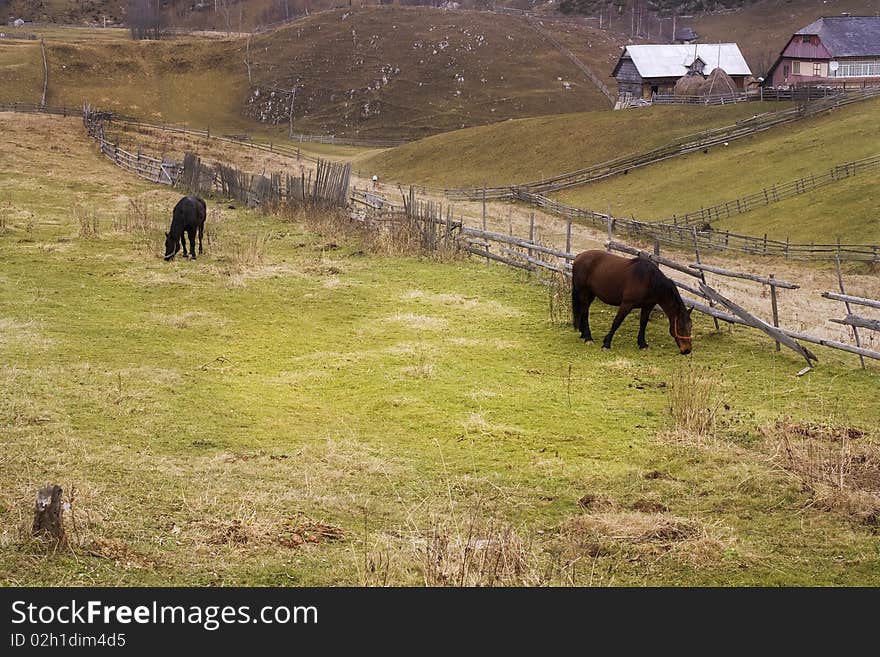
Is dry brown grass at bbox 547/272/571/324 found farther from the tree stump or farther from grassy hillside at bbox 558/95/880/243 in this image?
grassy hillside at bbox 558/95/880/243

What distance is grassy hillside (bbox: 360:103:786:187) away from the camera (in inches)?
2232

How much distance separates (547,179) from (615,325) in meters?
40.2

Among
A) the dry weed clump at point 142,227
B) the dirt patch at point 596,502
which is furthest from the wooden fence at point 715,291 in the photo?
the dirt patch at point 596,502

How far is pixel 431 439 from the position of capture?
11.0 m

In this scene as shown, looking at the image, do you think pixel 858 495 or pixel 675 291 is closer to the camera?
pixel 858 495

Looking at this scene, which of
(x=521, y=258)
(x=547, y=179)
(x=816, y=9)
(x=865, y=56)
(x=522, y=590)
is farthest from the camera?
(x=816, y=9)

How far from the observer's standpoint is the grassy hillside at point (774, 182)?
3634cm

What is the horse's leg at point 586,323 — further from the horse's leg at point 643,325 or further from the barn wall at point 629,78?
the barn wall at point 629,78

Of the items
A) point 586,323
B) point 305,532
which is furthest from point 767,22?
point 305,532

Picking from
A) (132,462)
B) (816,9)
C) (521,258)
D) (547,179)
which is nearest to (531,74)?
(816,9)

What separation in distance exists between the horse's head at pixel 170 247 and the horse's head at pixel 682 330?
11.3 metres

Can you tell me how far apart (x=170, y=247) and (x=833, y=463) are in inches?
612

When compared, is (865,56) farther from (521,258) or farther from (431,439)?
(431,439)

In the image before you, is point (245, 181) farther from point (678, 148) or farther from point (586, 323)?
point (678, 148)
